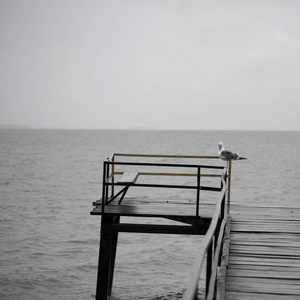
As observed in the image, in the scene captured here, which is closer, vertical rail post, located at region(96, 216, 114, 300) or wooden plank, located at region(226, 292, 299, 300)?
wooden plank, located at region(226, 292, 299, 300)

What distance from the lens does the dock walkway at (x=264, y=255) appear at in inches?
216

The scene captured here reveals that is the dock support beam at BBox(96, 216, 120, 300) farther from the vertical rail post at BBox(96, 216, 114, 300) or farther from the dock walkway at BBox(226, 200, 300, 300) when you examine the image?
the dock walkway at BBox(226, 200, 300, 300)

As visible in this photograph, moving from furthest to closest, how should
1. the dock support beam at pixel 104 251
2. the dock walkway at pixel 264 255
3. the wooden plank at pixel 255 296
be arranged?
the dock support beam at pixel 104 251, the dock walkway at pixel 264 255, the wooden plank at pixel 255 296

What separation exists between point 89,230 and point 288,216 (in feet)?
32.7

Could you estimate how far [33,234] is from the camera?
17312mm

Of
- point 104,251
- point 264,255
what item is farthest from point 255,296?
point 104,251

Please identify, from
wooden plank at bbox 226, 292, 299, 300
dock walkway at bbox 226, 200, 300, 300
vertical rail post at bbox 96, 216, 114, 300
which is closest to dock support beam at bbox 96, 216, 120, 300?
vertical rail post at bbox 96, 216, 114, 300

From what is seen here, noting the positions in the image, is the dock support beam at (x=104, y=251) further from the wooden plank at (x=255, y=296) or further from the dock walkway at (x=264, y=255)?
the wooden plank at (x=255, y=296)

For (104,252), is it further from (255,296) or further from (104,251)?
(255,296)

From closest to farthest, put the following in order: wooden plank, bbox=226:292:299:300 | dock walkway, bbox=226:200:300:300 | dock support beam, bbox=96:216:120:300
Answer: wooden plank, bbox=226:292:299:300, dock walkway, bbox=226:200:300:300, dock support beam, bbox=96:216:120:300

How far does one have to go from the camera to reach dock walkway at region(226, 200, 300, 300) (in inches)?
216

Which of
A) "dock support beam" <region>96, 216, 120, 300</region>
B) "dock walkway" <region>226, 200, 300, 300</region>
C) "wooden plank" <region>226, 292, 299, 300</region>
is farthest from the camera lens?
"dock support beam" <region>96, 216, 120, 300</region>

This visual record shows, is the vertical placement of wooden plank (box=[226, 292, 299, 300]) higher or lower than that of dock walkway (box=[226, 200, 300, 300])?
lower

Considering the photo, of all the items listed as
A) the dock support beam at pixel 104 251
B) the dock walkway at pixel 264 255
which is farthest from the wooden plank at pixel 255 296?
the dock support beam at pixel 104 251
